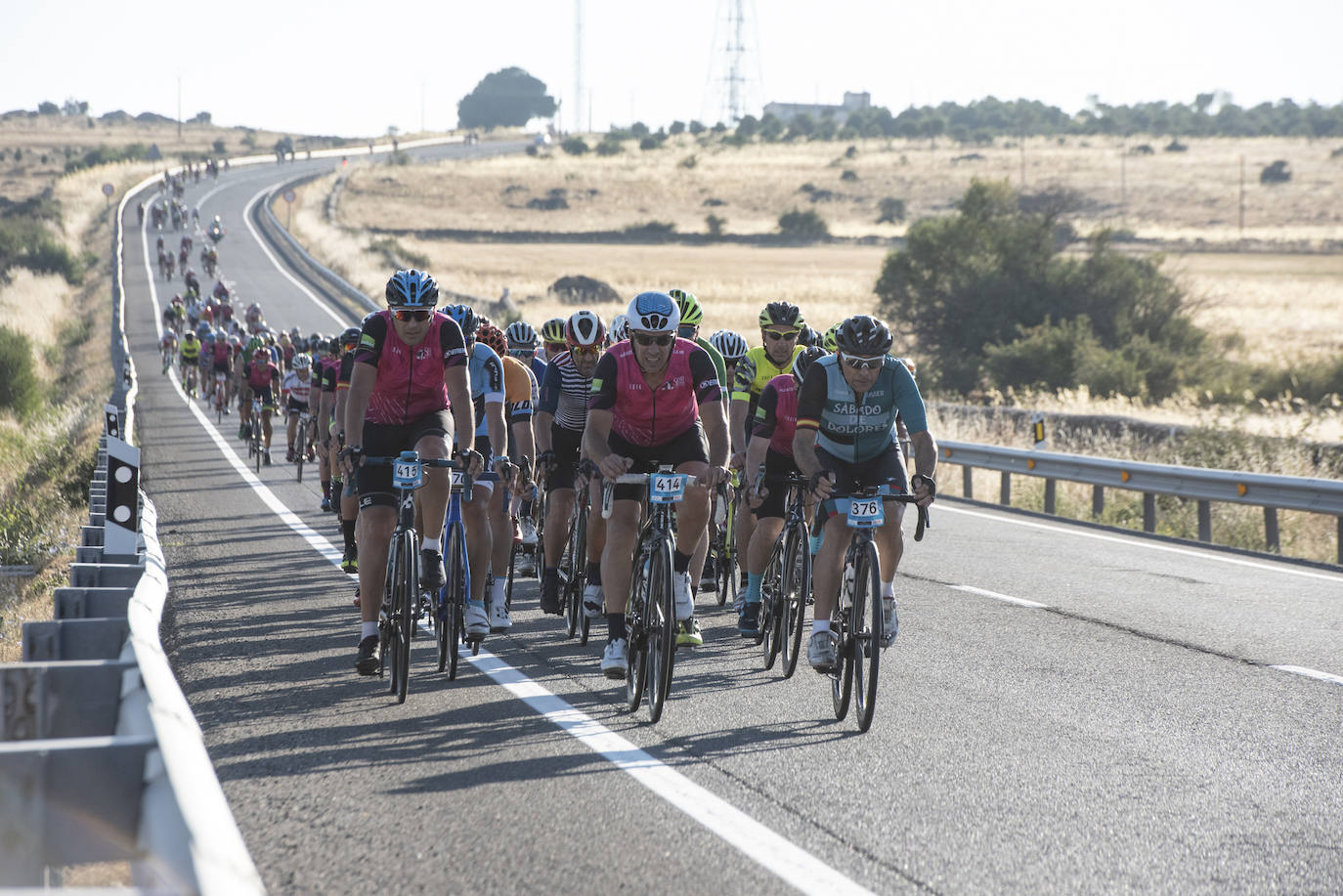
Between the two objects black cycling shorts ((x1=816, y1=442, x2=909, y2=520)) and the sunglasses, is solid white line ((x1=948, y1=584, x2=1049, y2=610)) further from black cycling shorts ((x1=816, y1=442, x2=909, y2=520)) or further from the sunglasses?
Answer: the sunglasses

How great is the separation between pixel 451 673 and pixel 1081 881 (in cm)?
395

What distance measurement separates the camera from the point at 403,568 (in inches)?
285

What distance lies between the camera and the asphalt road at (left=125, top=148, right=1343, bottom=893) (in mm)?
4895

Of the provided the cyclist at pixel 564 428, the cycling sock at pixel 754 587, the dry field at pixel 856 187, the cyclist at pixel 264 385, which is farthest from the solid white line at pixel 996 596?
the dry field at pixel 856 187

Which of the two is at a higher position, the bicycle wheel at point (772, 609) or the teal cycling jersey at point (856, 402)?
the teal cycling jersey at point (856, 402)

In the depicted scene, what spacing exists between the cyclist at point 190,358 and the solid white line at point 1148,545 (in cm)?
1996

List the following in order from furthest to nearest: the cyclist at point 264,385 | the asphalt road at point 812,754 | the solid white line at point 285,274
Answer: the solid white line at point 285,274 < the cyclist at point 264,385 < the asphalt road at point 812,754

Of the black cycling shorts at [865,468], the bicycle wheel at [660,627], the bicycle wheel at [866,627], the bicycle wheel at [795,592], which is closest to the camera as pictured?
the bicycle wheel at [866,627]

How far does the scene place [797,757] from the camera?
6266 mm

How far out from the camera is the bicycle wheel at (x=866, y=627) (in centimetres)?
663

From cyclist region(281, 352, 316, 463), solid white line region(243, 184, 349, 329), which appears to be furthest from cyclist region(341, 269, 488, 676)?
solid white line region(243, 184, 349, 329)

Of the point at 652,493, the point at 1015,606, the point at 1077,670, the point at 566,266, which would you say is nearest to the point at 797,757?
the point at 652,493

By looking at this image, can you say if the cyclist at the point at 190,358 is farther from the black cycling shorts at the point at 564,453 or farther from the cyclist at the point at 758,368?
the cyclist at the point at 758,368

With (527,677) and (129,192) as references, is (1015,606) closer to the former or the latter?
(527,677)
